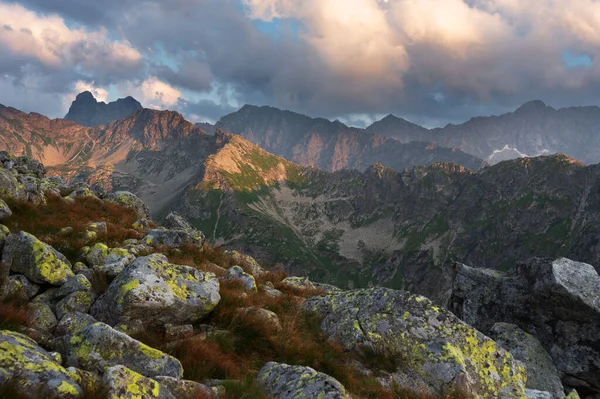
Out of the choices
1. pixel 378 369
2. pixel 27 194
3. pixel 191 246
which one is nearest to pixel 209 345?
pixel 378 369

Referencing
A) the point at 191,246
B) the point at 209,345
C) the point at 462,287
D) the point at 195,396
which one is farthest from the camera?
the point at 462,287

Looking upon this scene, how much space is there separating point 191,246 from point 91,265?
24.0ft

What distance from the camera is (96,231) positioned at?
18359mm

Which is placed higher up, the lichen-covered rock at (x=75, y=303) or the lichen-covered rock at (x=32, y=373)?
the lichen-covered rock at (x=32, y=373)

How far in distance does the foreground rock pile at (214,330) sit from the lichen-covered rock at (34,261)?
4 cm

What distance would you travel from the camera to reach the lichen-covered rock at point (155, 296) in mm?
9891

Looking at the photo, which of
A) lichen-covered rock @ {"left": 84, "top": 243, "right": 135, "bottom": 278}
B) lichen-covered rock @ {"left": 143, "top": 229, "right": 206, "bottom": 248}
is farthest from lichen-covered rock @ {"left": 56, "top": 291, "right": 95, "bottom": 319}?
lichen-covered rock @ {"left": 143, "top": 229, "right": 206, "bottom": 248}

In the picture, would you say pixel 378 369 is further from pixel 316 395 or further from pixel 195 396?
pixel 195 396

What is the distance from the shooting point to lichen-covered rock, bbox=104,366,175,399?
555cm

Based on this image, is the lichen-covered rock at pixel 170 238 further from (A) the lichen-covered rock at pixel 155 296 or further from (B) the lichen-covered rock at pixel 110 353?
(B) the lichen-covered rock at pixel 110 353

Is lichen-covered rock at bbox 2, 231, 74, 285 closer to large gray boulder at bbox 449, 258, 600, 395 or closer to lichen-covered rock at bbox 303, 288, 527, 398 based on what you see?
lichen-covered rock at bbox 303, 288, 527, 398

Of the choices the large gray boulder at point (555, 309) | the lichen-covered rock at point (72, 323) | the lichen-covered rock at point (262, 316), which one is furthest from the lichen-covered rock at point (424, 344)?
the lichen-covered rock at point (72, 323)

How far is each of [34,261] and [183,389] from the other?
8.13m

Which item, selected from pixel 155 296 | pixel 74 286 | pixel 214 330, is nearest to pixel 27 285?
pixel 74 286
